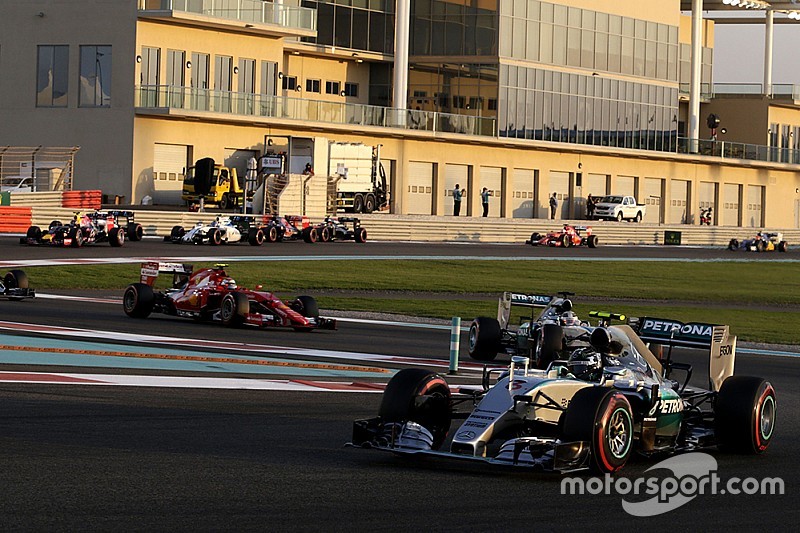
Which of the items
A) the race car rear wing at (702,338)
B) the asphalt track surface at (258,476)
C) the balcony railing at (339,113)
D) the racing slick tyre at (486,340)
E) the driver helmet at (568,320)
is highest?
the balcony railing at (339,113)

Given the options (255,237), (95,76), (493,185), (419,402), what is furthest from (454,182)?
(419,402)

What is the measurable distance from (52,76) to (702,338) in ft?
183

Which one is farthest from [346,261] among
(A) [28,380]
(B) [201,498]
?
(B) [201,498]

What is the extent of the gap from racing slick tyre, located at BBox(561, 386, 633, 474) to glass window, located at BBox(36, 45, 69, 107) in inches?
2254

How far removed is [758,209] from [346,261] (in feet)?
213

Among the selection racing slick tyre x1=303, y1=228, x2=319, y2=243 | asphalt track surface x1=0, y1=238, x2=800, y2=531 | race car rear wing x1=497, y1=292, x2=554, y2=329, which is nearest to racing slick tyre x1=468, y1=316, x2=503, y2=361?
race car rear wing x1=497, y1=292, x2=554, y2=329

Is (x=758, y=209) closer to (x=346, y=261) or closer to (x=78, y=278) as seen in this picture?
(x=346, y=261)

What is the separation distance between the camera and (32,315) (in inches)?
958

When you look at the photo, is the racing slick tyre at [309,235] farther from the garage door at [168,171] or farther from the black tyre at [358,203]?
the garage door at [168,171]

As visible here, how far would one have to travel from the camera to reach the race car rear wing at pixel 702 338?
13.6m

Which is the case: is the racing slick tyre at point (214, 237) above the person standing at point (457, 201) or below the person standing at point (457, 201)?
below

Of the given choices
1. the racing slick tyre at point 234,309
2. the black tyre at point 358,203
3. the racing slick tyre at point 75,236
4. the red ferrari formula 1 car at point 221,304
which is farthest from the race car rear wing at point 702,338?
the black tyre at point 358,203

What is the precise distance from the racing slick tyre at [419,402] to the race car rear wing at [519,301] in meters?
8.15

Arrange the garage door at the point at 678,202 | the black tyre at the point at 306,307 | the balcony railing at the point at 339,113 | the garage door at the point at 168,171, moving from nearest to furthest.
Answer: the black tyre at the point at 306,307 < the balcony railing at the point at 339,113 < the garage door at the point at 168,171 < the garage door at the point at 678,202
